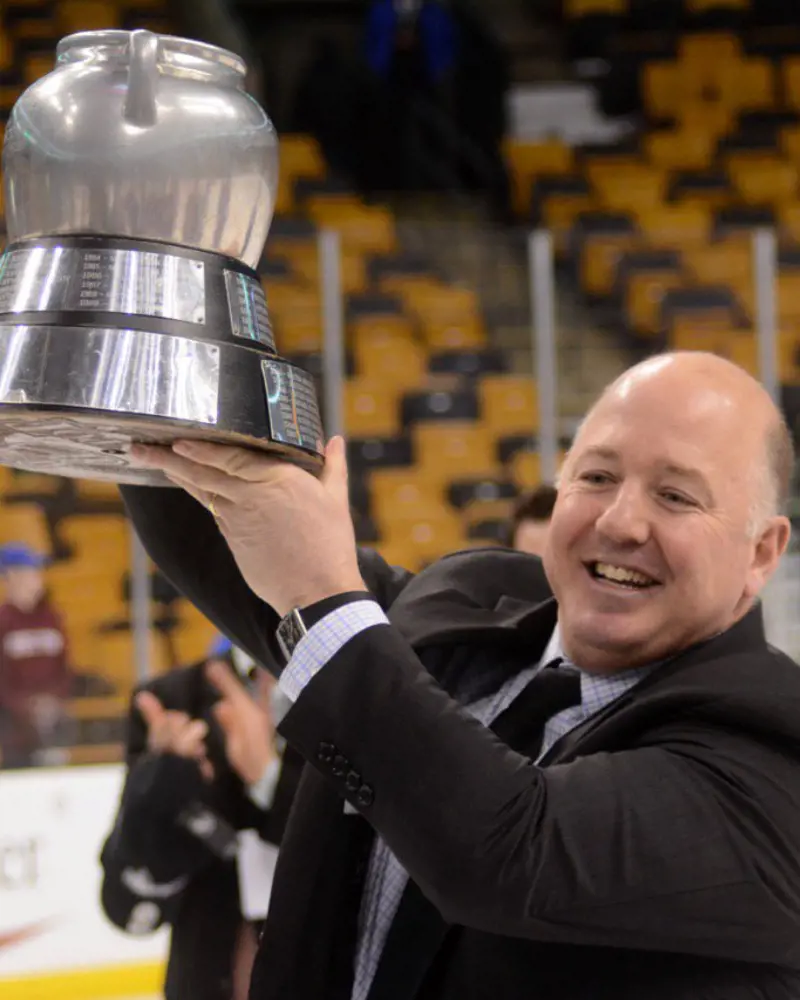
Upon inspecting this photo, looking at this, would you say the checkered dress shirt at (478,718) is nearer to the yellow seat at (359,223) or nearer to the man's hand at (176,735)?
the man's hand at (176,735)

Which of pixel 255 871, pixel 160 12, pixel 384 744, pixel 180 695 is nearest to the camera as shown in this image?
pixel 384 744

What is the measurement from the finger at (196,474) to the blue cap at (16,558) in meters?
4.45

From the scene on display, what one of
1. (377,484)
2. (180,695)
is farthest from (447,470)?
(180,695)

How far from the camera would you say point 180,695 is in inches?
127

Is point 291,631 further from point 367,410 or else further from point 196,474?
point 367,410

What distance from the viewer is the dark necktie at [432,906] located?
1400 millimetres

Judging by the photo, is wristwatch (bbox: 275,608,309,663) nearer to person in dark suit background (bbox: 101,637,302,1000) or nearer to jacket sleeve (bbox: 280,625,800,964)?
jacket sleeve (bbox: 280,625,800,964)

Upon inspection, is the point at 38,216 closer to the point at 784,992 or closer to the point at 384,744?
the point at 384,744

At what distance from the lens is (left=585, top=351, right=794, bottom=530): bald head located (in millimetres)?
1436

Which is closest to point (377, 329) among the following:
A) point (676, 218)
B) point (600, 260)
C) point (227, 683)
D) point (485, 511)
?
point (600, 260)

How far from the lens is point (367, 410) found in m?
6.38

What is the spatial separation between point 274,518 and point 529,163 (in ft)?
29.4

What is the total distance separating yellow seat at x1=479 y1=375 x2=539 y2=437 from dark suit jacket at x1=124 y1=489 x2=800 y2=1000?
16.3 feet

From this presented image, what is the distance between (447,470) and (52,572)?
6.35 ft
